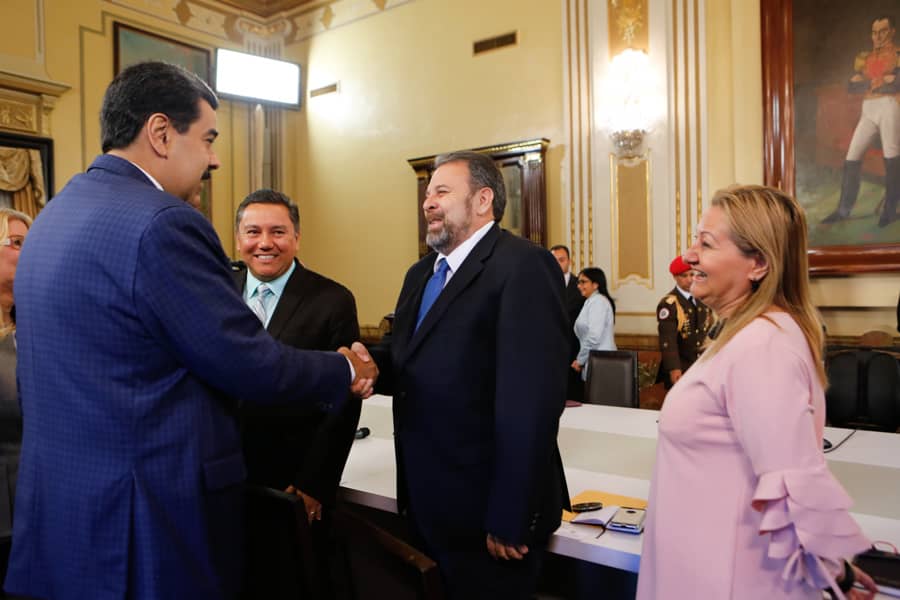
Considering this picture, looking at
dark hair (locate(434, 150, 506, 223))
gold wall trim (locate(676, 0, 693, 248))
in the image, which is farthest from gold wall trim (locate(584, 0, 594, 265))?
dark hair (locate(434, 150, 506, 223))

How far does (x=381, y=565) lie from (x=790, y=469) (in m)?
0.69

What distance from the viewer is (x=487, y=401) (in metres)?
1.58

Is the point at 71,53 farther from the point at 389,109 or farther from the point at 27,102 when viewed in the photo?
the point at 389,109

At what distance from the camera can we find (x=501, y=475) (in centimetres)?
146

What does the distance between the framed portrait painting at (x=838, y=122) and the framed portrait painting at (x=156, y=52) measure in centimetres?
560

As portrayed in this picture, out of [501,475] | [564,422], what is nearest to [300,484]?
[501,475]

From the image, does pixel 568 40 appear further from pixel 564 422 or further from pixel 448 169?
pixel 448 169

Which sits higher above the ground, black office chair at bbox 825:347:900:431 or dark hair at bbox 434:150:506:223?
dark hair at bbox 434:150:506:223

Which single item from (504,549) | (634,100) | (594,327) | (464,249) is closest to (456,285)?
(464,249)

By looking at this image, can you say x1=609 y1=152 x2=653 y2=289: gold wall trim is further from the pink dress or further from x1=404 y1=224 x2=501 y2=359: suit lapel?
the pink dress

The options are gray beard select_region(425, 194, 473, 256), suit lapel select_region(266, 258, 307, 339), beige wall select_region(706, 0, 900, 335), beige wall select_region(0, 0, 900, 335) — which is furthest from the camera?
beige wall select_region(0, 0, 900, 335)

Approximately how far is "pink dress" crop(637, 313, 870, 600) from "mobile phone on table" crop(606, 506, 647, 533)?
19cm

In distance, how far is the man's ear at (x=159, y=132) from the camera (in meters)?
1.37

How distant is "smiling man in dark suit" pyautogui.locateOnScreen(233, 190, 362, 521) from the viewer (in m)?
1.90
